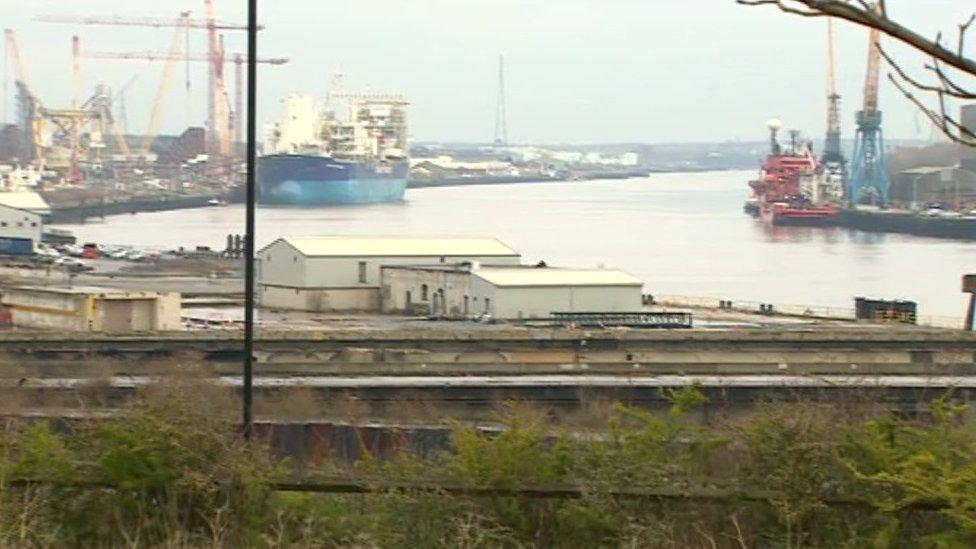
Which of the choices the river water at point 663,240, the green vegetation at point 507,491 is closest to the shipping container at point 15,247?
the river water at point 663,240

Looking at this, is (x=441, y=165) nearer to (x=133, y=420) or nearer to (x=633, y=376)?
(x=633, y=376)

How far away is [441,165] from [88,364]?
4888cm

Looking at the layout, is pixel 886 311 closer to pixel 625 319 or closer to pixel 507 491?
pixel 625 319

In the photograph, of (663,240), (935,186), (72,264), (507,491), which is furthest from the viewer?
(935,186)

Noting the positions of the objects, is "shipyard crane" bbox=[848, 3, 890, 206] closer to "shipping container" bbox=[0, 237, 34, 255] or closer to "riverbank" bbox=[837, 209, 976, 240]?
"riverbank" bbox=[837, 209, 976, 240]

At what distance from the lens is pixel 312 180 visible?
34875 millimetres

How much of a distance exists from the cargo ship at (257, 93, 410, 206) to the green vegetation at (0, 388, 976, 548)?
31800 mm

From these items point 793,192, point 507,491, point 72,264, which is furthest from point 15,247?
point 793,192

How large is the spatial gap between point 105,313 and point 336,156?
1031 inches

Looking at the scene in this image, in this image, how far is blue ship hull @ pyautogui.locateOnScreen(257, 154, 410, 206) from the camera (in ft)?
114

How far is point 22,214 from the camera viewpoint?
18.0 metres

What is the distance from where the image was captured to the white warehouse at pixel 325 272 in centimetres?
1116

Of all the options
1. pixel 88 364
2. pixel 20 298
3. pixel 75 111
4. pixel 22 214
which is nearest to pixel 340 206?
pixel 75 111

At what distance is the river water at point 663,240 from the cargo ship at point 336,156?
670 mm
